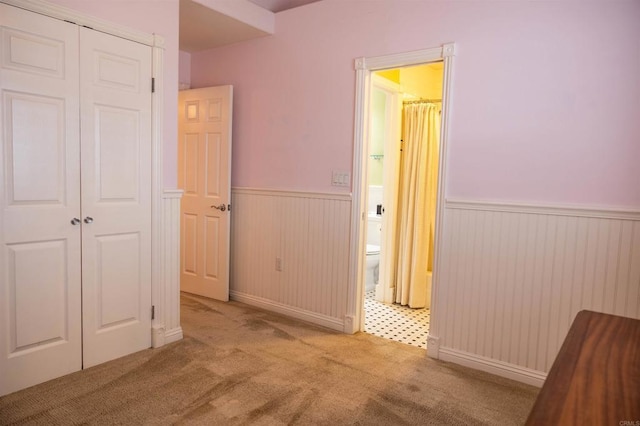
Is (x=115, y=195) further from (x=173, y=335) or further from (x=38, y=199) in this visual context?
(x=173, y=335)

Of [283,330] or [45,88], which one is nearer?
[45,88]

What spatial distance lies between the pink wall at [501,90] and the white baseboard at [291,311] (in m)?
1.04

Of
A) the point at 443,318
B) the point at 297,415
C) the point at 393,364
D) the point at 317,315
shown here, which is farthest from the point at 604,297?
the point at 317,315

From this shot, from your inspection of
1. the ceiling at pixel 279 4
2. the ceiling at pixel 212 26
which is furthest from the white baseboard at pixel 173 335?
the ceiling at pixel 279 4

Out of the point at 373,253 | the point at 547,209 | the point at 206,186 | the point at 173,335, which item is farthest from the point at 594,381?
the point at 206,186

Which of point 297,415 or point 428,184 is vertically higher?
point 428,184

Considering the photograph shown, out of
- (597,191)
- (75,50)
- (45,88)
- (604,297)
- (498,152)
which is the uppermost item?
(75,50)

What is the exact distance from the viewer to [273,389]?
7.92 feet

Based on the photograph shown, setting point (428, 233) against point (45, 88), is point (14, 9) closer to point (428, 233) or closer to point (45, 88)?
point (45, 88)

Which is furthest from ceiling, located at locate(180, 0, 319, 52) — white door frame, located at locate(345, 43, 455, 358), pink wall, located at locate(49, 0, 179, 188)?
white door frame, located at locate(345, 43, 455, 358)

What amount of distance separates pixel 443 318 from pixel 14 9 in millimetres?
3014

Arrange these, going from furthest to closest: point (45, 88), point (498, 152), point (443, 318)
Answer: point (443, 318), point (498, 152), point (45, 88)

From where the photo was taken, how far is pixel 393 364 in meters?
2.78

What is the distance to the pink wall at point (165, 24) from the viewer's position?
2.56 m
